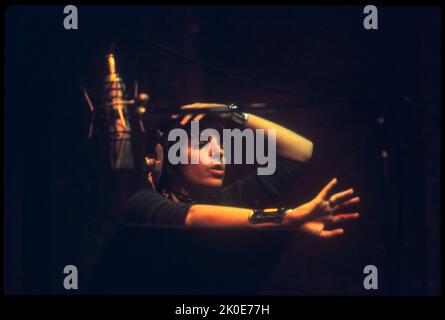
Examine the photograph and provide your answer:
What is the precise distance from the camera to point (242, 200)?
156 inches

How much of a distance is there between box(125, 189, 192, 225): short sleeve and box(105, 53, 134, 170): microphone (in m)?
0.27

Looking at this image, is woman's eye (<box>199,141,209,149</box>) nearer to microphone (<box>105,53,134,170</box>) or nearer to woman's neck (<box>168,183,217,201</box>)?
woman's neck (<box>168,183,217,201</box>)

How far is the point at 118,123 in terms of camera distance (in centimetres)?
397

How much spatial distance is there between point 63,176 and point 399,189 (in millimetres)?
2191

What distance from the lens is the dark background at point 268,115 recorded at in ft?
12.9

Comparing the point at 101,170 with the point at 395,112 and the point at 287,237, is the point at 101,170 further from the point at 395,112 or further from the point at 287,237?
the point at 395,112

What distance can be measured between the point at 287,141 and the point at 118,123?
1071 mm

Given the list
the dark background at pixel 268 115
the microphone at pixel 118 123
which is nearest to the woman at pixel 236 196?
the dark background at pixel 268 115

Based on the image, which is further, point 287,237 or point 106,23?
point 106,23

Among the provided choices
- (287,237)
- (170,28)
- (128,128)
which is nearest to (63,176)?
(128,128)

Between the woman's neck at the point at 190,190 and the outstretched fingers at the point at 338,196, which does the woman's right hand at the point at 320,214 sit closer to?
the outstretched fingers at the point at 338,196

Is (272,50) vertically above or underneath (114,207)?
above

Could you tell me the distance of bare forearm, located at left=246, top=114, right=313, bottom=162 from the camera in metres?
3.89

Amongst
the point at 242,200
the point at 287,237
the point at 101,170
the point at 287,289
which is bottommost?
the point at 287,289
